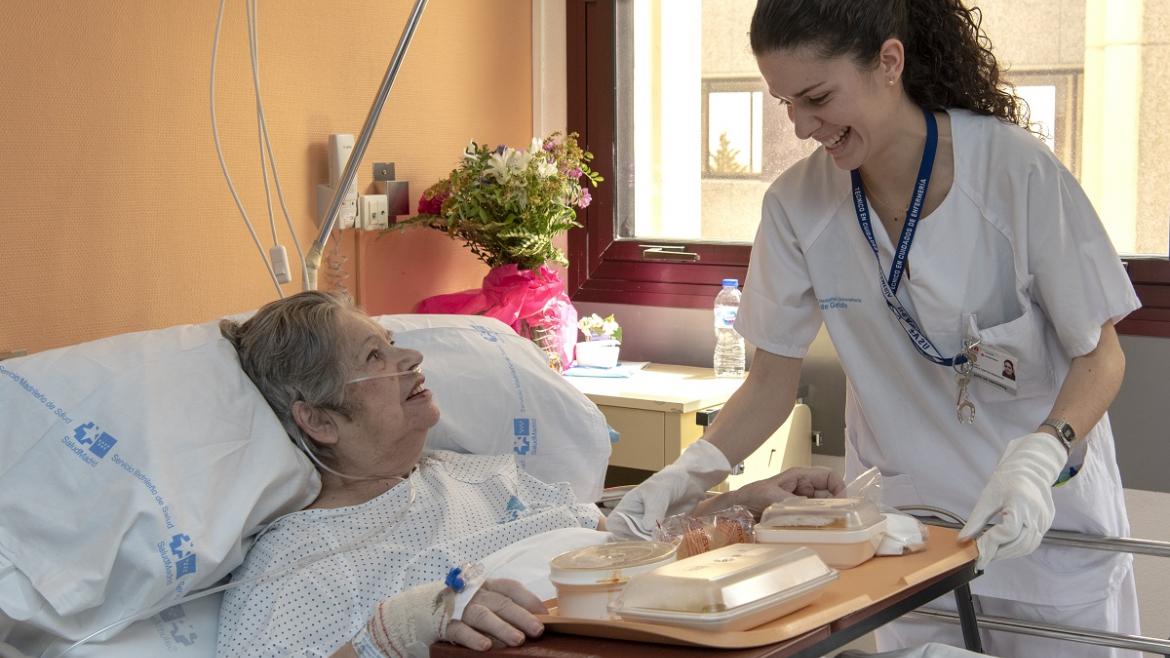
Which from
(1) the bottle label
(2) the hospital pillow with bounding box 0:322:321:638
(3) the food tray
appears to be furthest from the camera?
(1) the bottle label

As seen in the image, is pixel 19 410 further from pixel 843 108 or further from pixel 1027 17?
pixel 1027 17

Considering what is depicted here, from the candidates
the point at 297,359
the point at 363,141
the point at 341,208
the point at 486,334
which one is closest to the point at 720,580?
the point at 297,359

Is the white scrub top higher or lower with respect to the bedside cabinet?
higher

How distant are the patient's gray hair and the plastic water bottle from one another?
152 cm

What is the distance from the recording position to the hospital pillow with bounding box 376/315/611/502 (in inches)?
89.6

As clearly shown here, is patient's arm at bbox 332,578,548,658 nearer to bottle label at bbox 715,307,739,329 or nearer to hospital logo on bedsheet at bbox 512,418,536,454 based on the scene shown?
hospital logo on bedsheet at bbox 512,418,536,454

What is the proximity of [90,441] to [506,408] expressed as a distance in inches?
30.3

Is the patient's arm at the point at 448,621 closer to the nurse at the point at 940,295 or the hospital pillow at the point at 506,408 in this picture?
the nurse at the point at 940,295

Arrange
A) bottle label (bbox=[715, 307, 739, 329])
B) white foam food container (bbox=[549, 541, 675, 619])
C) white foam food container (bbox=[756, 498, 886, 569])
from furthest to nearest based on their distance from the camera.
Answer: bottle label (bbox=[715, 307, 739, 329]), white foam food container (bbox=[756, 498, 886, 569]), white foam food container (bbox=[549, 541, 675, 619])

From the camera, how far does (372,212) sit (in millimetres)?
3133

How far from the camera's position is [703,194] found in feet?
11.7

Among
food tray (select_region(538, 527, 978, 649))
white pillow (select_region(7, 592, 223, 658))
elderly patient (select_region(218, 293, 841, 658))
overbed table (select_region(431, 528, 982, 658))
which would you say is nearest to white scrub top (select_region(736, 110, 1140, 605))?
elderly patient (select_region(218, 293, 841, 658))

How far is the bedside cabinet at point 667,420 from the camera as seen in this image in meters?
2.99

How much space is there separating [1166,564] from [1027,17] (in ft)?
4.54
